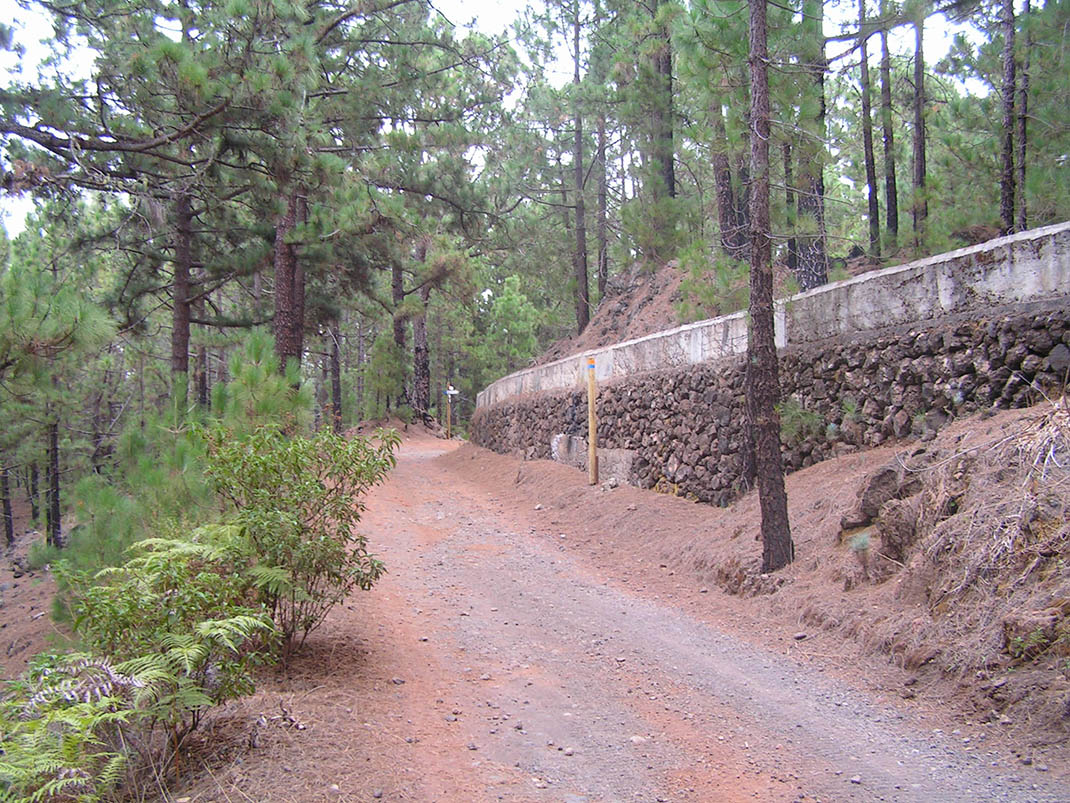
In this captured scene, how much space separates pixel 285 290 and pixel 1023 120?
11564mm

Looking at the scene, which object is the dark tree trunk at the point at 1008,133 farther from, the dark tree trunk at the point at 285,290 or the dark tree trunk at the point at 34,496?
the dark tree trunk at the point at 34,496

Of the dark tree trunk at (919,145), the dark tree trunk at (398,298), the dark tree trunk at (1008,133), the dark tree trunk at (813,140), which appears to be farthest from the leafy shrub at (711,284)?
the dark tree trunk at (398,298)

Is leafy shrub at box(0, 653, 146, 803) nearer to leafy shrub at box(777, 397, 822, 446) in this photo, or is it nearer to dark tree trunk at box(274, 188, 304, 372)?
leafy shrub at box(777, 397, 822, 446)

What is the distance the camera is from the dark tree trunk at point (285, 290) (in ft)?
43.0

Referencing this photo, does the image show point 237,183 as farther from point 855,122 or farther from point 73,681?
point 855,122

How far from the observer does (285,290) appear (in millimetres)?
13305

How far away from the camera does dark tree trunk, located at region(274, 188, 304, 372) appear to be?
1311 cm

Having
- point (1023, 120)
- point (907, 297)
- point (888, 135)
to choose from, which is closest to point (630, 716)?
point (907, 297)

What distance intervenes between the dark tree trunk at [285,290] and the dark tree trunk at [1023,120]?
1078 cm

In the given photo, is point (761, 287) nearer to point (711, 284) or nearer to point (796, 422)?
point (796, 422)

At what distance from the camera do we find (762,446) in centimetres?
671

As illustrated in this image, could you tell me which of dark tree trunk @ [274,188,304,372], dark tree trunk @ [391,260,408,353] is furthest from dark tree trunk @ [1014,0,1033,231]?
dark tree trunk @ [391,260,408,353]

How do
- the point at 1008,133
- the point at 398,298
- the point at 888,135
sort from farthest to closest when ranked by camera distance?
the point at 398,298, the point at 888,135, the point at 1008,133

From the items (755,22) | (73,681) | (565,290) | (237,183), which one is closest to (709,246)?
(755,22)
